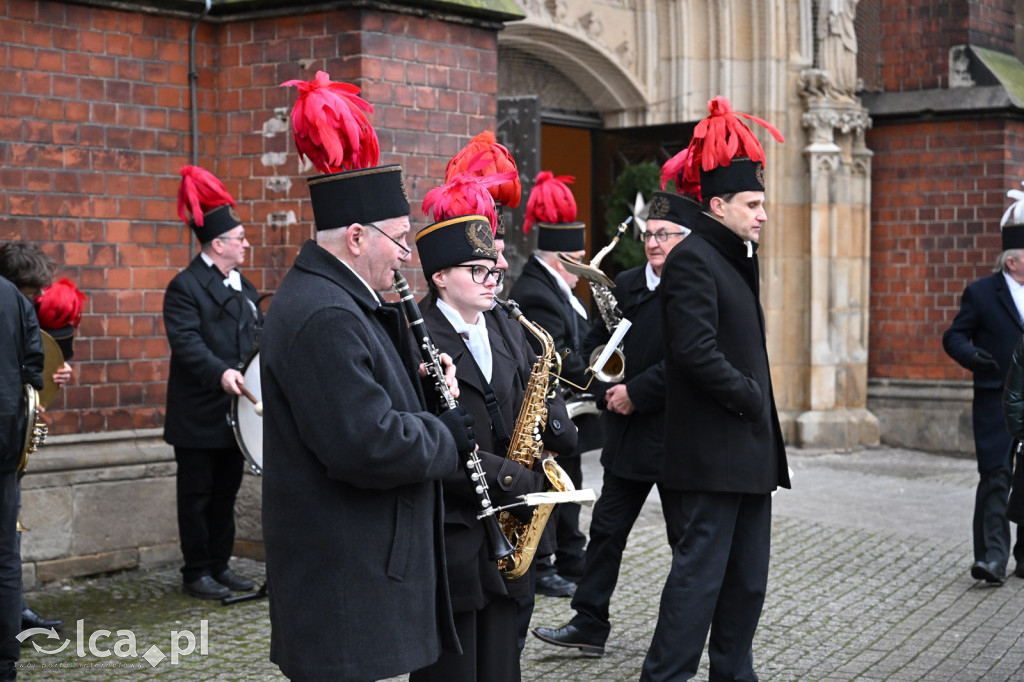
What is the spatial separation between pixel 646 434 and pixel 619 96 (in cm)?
652

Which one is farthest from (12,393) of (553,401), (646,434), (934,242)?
(934,242)

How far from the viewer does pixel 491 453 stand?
412 centimetres

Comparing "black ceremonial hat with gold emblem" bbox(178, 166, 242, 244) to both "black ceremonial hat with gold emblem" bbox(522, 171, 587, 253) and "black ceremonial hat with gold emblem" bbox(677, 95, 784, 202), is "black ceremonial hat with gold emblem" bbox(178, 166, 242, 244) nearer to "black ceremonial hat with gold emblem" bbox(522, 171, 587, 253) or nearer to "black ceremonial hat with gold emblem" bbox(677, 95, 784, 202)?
"black ceremonial hat with gold emblem" bbox(522, 171, 587, 253)

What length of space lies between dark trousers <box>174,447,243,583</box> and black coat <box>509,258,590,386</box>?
1.82 metres

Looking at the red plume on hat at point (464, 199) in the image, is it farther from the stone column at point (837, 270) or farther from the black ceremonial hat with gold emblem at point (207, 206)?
the stone column at point (837, 270)

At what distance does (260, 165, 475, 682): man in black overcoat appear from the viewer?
336 cm

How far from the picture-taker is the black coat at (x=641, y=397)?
5.90 meters

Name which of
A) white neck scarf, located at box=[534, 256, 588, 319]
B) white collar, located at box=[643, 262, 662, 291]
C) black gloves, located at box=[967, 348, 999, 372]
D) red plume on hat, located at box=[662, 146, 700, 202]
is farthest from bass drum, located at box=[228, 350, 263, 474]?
black gloves, located at box=[967, 348, 999, 372]

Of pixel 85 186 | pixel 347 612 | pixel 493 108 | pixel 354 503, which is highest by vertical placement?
pixel 493 108

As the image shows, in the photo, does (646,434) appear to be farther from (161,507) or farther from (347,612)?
(161,507)

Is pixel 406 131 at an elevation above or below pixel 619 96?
below

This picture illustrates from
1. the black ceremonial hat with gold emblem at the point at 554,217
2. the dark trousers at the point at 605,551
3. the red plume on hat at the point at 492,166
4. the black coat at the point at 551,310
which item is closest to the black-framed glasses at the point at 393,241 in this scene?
the red plume on hat at the point at 492,166

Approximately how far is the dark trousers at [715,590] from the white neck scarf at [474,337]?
3.90 ft

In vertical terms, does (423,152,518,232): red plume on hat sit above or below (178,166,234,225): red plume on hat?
below
